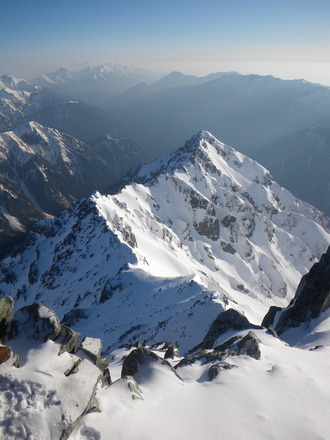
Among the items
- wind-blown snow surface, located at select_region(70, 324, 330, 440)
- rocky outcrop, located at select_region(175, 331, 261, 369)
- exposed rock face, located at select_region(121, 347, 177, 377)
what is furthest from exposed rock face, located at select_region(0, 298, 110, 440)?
rocky outcrop, located at select_region(175, 331, 261, 369)

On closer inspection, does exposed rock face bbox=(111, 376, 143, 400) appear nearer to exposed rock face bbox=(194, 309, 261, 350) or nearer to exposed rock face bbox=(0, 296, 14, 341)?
exposed rock face bbox=(0, 296, 14, 341)

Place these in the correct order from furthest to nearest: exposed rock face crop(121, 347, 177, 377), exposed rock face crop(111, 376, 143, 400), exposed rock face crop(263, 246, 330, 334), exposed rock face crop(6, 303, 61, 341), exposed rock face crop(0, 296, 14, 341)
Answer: exposed rock face crop(263, 246, 330, 334)
exposed rock face crop(121, 347, 177, 377)
exposed rock face crop(0, 296, 14, 341)
exposed rock face crop(6, 303, 61, 341)
exposed rock face crop(111, 376, 143, 400)

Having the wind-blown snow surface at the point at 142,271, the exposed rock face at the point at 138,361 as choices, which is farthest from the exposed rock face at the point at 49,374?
the wind-blown snow surface at the point at 142,271

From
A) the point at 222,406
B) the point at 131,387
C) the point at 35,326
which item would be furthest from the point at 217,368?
the point at 35,326

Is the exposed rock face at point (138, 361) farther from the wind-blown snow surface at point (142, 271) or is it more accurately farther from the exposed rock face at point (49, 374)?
the wind-blown snow surface at point (142, 271)

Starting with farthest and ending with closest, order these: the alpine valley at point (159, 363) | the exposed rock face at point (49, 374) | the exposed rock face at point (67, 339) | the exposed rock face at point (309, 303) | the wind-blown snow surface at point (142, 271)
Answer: the wind-blown snow surface at point (142, 271)
the exposed rock face at point (309, 303)
the exposed rock face at point (67, 339)
the alpine valley at point (159, 363)
the exposed rock face at point (49, 374)

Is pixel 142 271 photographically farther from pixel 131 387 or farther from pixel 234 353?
pixel 131 387

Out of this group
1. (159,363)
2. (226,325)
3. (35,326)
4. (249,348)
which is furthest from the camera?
(226,325)

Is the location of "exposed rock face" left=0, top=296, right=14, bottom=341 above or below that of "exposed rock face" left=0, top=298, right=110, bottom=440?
above

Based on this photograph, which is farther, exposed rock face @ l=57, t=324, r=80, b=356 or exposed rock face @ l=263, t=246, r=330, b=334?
exposed rock face @ l=263, t=246, r=330, b=334
